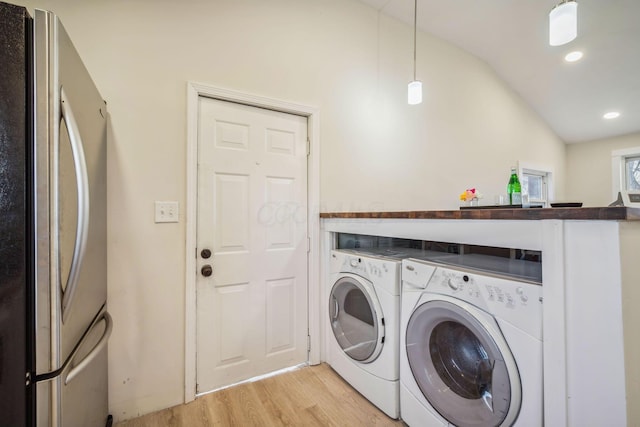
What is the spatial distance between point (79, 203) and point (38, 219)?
0.40 feet

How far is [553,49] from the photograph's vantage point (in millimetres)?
2820

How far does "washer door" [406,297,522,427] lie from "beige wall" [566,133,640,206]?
15.3 feet

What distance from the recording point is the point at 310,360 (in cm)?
194

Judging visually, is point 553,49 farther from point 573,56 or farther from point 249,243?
point 249,243

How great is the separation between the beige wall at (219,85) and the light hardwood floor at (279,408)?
0.51 ft

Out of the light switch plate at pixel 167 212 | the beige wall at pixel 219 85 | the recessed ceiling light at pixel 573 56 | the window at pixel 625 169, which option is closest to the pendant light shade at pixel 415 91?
the beige wall at pixel 219 85

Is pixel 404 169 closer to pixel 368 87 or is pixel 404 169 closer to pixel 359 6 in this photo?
pixel 368 87

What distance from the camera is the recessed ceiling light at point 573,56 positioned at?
2798 mm

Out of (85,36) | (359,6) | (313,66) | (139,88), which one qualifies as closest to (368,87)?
(313,66)

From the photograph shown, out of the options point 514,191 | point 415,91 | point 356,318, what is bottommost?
point 356,318

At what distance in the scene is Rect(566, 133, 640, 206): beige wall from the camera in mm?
3834

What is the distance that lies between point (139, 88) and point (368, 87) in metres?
1.72

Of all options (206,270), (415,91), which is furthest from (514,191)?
(206,270)

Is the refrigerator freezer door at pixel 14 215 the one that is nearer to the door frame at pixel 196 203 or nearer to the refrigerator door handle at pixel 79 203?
the refrigerator door handle at pixel 79 203
